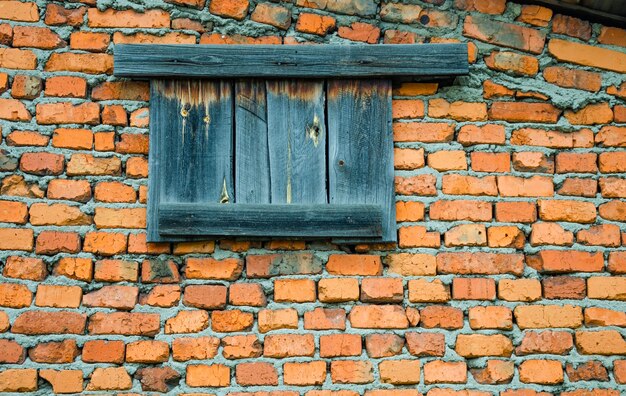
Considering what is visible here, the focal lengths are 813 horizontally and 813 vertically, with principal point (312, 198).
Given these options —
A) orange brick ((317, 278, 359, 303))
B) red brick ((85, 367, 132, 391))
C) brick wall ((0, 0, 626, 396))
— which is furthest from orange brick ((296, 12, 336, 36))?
red brick ((85, 367, 132, 391))

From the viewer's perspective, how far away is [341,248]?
319cm

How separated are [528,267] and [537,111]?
0.66 meters

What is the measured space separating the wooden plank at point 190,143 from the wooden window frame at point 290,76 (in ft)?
0.04

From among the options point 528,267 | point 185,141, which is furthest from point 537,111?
point 185,141

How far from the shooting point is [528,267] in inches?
126

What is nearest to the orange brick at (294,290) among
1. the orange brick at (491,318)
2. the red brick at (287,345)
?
the red brick at (287,345)

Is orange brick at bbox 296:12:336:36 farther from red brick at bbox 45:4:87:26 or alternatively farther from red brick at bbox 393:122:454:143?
Result: red brick at bbox 45:4:87:26

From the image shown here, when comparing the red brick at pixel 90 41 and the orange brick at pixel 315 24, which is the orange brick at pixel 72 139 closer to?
the red brick at pixel 90 41

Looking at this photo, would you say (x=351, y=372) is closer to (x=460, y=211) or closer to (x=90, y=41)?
(x=460, y=211)

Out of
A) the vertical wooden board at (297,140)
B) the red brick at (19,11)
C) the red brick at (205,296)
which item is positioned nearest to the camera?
the red brick at (205,296)

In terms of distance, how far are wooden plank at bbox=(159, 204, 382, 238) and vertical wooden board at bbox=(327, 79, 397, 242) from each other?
70mm

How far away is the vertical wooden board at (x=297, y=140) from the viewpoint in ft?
10.5

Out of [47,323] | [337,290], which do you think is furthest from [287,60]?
[47,323]

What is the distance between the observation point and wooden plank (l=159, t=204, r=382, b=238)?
3.12 metres
